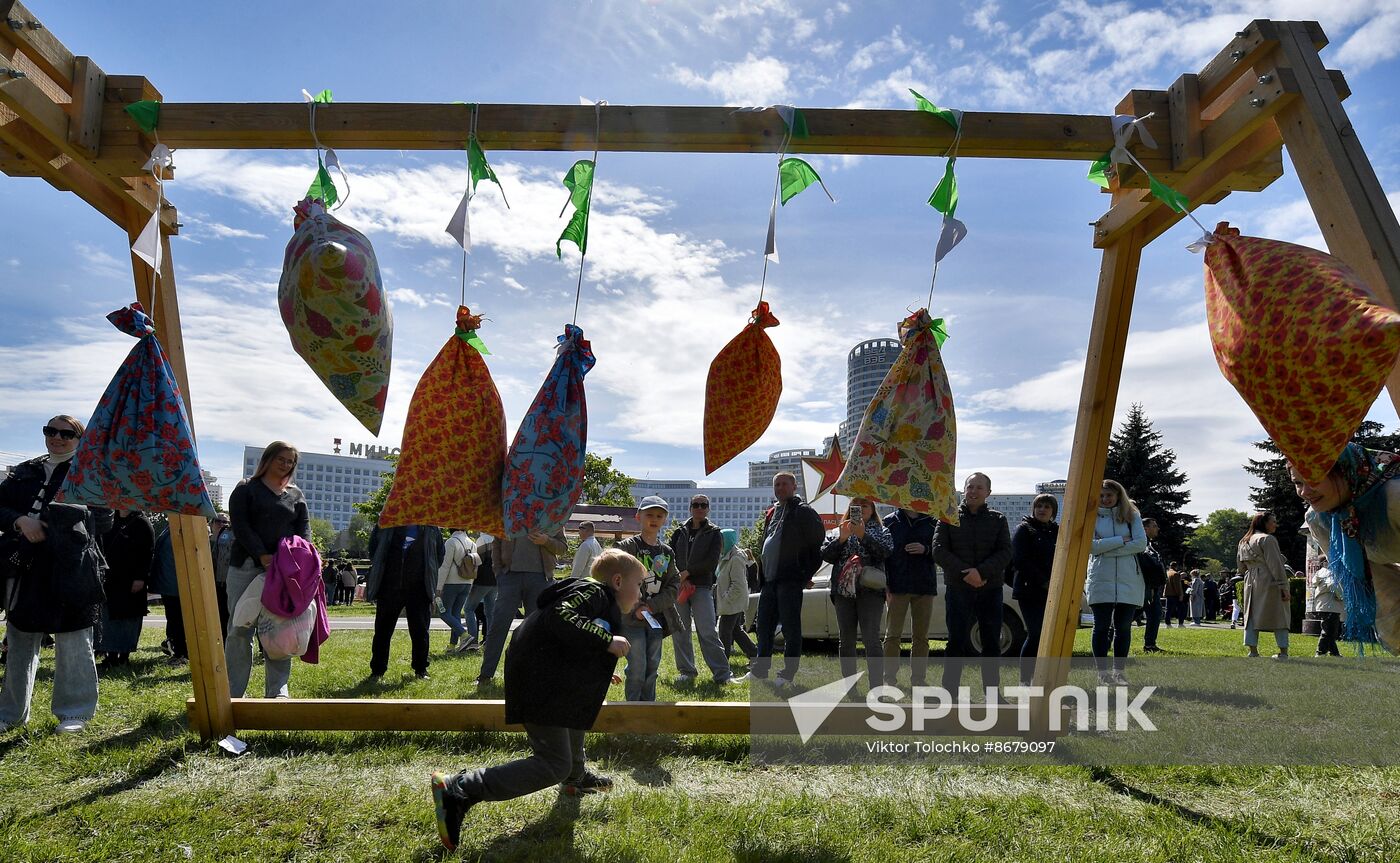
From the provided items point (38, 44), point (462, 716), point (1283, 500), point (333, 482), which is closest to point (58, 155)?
point (38, 44)

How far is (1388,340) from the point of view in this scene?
1.90 metres

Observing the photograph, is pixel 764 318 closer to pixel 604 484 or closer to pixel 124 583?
pixel 124 583

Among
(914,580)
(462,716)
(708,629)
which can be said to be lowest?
(462,716)

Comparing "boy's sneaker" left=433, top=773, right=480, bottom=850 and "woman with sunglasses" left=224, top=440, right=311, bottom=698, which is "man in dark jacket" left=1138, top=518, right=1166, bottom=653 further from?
"woman with sunglasses" left=224, top=440, right=311, bottom=698

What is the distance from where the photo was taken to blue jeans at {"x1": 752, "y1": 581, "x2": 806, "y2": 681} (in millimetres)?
5859

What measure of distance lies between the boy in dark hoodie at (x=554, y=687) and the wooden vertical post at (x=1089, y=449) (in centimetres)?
213

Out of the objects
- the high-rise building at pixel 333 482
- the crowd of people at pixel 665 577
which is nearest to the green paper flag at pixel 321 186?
the crowd of people at pixel 665 577

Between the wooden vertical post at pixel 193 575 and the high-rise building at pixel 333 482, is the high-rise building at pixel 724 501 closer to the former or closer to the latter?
the high-rise building at pixel 333 482

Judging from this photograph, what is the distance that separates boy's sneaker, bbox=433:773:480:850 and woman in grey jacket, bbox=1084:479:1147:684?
4.95 meters

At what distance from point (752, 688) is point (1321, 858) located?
3621 millimetres

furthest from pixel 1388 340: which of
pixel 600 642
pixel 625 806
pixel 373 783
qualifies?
pixel 373 783

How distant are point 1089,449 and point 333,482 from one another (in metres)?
154

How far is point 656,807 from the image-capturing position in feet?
10.8

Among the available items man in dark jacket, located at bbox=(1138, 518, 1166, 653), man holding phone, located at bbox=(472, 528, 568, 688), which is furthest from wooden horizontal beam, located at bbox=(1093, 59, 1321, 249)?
man holding phone, located at bbox=(472, 528, 568, 688)
